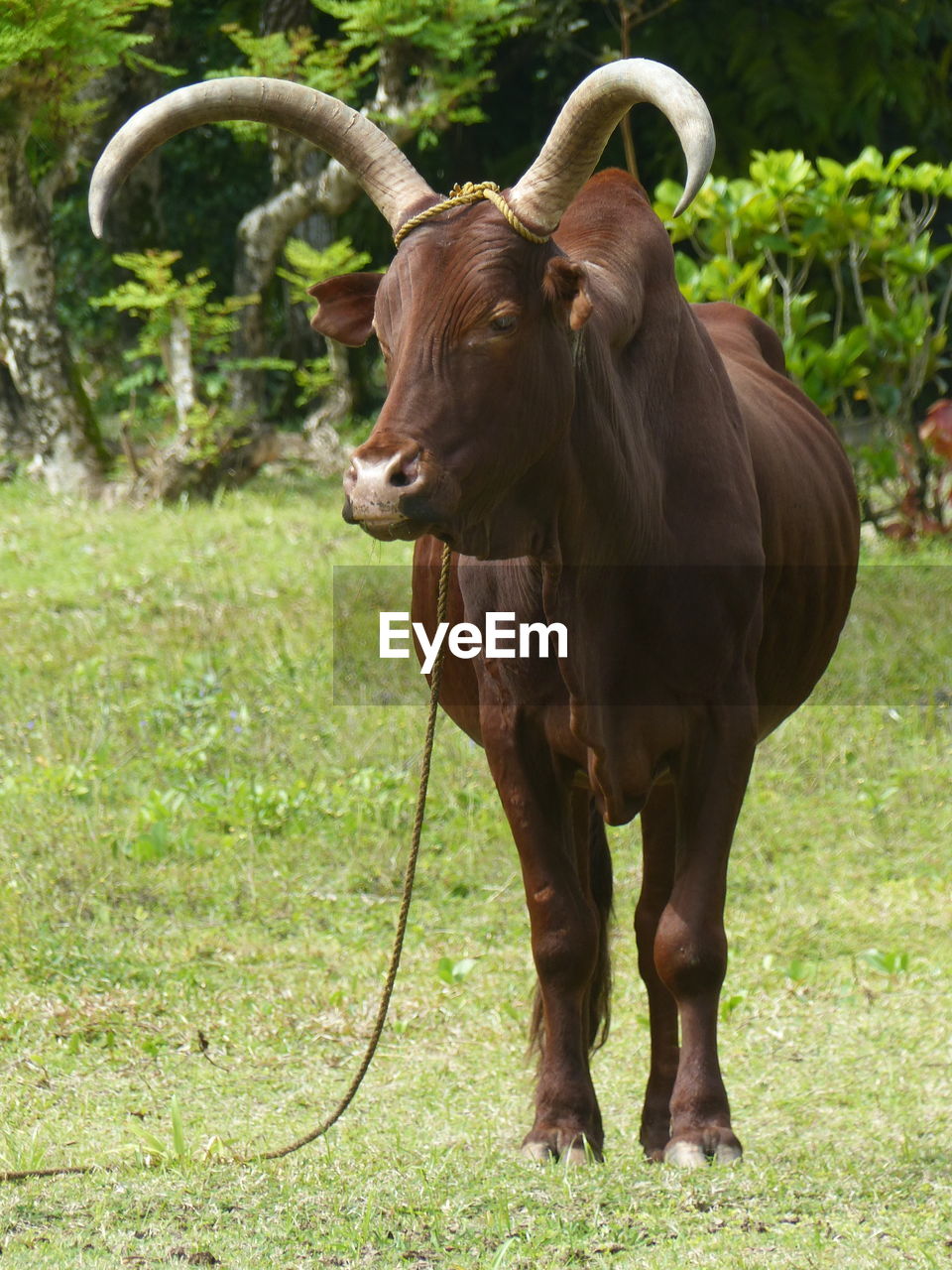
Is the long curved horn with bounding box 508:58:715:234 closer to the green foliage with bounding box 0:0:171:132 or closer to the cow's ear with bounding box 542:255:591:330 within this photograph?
the cow's ear with bounding box 542:255:591:330

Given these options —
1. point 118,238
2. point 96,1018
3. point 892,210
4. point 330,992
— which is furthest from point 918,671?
point 118,238

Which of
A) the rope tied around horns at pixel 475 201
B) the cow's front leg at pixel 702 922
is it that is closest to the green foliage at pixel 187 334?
the cow's front leg at pixel 702 922

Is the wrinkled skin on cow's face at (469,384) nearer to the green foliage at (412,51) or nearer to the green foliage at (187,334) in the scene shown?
the green foliage at (187,334)

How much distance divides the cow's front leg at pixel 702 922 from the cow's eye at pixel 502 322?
1059 millimetres

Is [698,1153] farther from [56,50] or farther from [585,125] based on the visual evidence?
[56,50]

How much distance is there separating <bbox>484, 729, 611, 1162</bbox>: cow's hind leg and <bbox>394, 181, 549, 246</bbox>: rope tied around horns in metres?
1.12

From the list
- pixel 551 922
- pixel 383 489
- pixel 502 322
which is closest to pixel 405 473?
pixel 383 489

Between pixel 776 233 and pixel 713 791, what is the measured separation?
6.53 m

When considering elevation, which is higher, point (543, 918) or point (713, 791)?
point (713, 791)

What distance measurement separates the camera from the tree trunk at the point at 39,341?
388 inches

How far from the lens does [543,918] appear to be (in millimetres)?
3889

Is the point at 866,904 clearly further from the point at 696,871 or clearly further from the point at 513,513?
the point at 513,513

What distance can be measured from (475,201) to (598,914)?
1.84 metres

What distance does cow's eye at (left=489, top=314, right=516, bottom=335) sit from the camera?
3.17 meters
